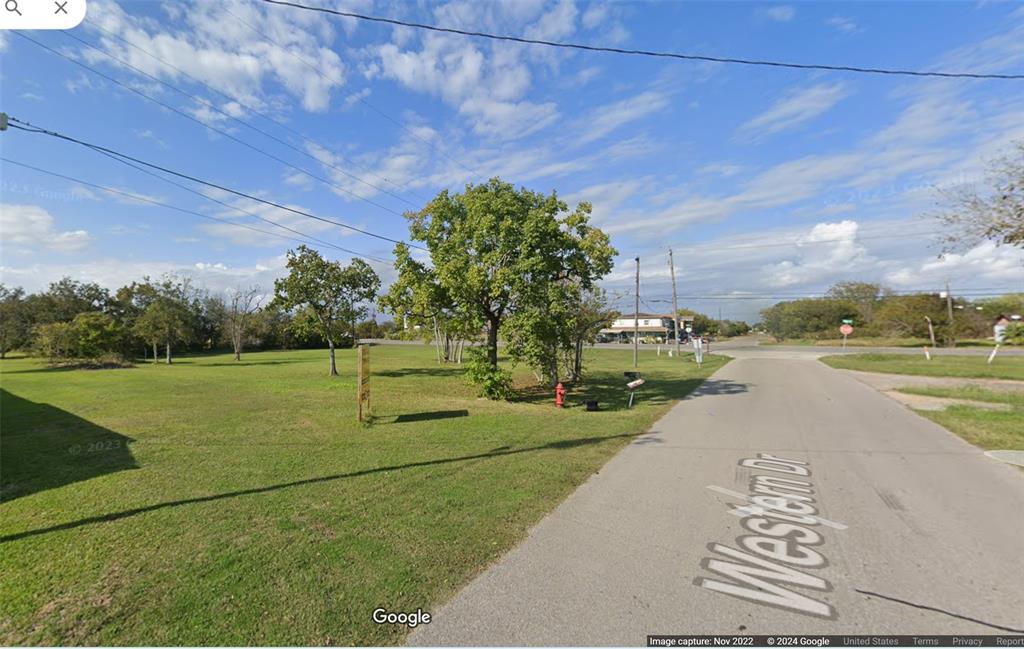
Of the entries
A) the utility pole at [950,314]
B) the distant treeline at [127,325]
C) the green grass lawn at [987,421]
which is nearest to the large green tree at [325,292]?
the distant treeline at [127,325]

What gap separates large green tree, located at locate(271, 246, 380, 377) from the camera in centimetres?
2134

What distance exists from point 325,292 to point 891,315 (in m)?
→ 64.5

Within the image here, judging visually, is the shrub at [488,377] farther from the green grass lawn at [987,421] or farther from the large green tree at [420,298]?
the green grass lawn at [987,421]

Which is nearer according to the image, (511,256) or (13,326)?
(511,256)

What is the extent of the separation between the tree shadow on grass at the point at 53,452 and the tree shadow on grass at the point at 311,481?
5.29 ft

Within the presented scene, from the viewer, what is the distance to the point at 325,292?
862 inches

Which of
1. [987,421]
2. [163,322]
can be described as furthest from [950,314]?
[163,322]

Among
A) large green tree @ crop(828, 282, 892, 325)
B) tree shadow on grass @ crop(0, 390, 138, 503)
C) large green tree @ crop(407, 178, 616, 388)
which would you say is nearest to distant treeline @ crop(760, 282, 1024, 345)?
large green tree @ crop(828, 282, 892, 325)

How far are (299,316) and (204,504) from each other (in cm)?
1948

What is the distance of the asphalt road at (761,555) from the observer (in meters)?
2.91

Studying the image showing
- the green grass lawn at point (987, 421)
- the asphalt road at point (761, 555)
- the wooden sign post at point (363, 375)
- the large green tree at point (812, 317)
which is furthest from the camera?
the large green tree at point (812, 317)

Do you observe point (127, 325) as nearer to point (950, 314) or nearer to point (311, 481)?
point (311, 481)

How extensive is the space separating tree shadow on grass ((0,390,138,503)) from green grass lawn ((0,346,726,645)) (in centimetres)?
5

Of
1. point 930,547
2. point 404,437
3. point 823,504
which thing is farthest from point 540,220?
point 930,547
